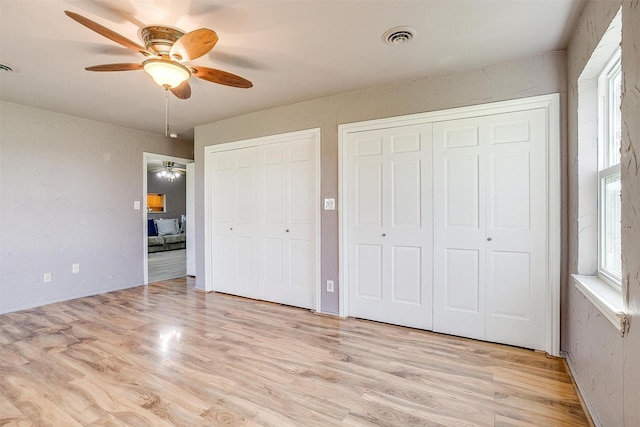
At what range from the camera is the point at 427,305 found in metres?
2.92

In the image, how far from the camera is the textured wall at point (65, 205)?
3.60m

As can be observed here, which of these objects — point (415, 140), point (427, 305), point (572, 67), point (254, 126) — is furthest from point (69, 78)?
point (572, 67)

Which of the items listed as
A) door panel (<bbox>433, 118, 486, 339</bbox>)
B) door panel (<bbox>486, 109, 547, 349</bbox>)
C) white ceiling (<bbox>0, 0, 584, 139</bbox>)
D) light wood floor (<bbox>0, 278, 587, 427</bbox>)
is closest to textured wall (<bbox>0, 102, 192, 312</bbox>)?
white ceiling (<bbox>0, 0, 584, 139</bbox>)

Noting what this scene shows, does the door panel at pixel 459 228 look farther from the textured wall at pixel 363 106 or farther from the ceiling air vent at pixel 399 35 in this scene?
the ceiling air vent at pixel 399 35

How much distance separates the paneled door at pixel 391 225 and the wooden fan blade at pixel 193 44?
172cm

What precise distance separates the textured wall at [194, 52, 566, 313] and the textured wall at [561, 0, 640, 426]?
322mm

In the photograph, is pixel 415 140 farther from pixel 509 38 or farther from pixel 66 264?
pixel 66 264

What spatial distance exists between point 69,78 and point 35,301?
2.61 m

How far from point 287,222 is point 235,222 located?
0.82 meters

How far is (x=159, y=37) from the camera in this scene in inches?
80.7

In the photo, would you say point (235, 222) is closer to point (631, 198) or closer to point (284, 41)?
point (284, 41)

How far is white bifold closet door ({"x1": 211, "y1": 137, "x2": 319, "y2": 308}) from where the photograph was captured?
3.62 m

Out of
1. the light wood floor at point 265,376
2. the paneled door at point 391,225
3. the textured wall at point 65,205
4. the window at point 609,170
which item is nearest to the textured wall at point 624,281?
the window at point 609,170

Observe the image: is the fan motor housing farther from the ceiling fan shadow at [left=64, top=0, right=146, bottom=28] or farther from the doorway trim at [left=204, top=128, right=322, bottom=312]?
the doorway trim at [left=204, top=128, right=322, bottom=312]
